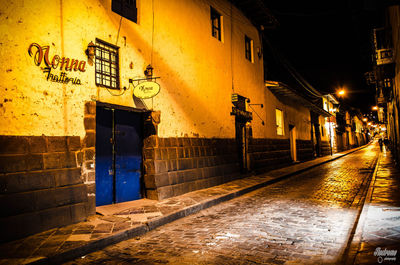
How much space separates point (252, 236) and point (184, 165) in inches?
186

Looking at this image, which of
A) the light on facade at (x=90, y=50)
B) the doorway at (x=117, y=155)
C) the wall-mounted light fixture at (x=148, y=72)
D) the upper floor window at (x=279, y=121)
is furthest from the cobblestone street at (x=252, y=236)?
the upper floor window at (x=279, y=121)

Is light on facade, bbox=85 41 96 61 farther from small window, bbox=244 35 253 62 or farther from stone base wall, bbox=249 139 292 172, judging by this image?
A: small window, bbox=244 35 253 62

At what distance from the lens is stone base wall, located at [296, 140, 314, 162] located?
2092 cm

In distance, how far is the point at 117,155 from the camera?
7.46 meters

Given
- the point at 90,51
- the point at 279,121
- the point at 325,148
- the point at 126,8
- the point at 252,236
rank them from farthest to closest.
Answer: the point at 325,148, the point at 279,121, the point at 126,8, the point at 90,51, the point at 252,236

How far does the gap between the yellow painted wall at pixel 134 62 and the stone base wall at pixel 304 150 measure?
24.8ft

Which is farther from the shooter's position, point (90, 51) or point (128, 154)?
point (128, 154)

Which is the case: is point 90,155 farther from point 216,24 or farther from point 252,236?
point 216,24

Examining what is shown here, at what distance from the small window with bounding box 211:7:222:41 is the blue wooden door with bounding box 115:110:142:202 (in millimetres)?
6530

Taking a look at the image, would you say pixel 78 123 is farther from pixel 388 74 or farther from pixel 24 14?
pixel 388 74

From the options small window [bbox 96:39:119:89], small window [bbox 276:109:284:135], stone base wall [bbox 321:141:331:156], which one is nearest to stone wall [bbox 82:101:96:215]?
small window [bbox 96:39:119:89]

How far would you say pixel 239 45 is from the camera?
1405 centimetres

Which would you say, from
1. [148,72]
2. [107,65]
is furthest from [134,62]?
[107,65]

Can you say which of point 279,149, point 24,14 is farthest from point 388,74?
point 24,14
